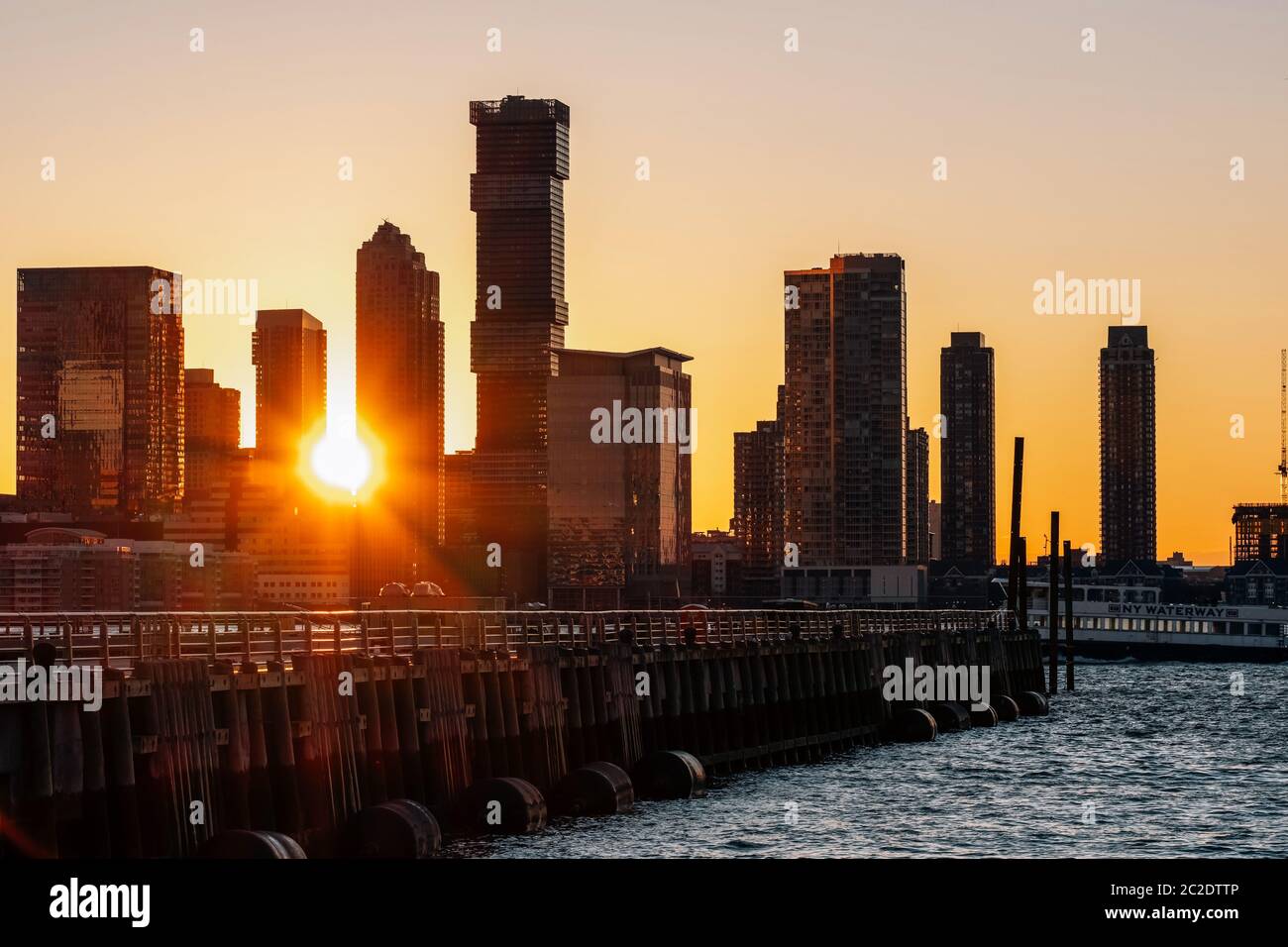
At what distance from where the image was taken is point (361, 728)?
36562 mm

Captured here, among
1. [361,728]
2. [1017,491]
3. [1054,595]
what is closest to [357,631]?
[361,728]

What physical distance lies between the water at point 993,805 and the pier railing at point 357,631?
4.90 metres

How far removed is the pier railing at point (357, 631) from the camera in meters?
30.6

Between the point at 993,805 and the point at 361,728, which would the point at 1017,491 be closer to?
the point at 993,805

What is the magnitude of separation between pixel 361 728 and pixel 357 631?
4359mm

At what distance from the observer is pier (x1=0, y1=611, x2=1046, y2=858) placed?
92.5 feet

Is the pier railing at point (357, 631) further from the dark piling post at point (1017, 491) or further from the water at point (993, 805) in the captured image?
the dark piling post at point (1017, 491)

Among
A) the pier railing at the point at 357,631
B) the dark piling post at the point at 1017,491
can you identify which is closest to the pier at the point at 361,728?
the pier railing at the point at 357,631

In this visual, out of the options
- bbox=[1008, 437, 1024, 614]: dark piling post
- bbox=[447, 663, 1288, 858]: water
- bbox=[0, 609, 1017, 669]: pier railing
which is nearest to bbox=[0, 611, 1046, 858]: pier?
bbox=[0, 609, 1017, 669]: pier railing
